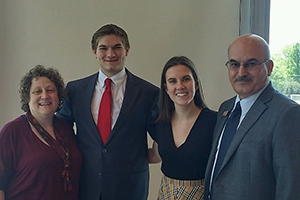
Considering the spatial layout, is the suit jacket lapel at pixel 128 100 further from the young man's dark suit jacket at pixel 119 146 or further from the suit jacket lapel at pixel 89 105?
Answer: the suit jacket lapel at pixel 89 105

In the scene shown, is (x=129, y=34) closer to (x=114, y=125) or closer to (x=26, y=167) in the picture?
(x=114, y=125)

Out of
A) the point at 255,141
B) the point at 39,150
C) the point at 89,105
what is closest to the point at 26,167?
the point at 39,150

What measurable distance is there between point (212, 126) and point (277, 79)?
1.17 meters

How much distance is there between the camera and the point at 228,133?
172cm

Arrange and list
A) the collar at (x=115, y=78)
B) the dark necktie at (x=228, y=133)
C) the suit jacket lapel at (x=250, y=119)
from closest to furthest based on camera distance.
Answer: the suit jacket lapel at (x=250, y=119), the dark necktie at (x=228, y=133), the collar at (x=115, y=78)

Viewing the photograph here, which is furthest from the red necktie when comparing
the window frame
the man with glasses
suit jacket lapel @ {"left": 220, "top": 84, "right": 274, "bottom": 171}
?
the window frame

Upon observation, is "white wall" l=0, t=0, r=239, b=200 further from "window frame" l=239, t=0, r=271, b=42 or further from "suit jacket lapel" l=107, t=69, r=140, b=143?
"suit jacket lapel" l=107, t=69, r=140, b=143

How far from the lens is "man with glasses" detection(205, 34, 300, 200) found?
1.42 meters

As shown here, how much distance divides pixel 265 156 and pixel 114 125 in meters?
0.94

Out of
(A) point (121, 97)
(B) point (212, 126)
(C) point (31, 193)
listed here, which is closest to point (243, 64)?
(B) point (212, 126)

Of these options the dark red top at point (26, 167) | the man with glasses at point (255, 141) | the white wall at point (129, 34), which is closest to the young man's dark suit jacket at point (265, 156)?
the man with glasses at point (255, 141)

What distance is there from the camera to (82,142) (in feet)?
6.94

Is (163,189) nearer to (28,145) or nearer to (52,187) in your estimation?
(52,187)

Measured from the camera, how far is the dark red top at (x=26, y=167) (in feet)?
5.92
